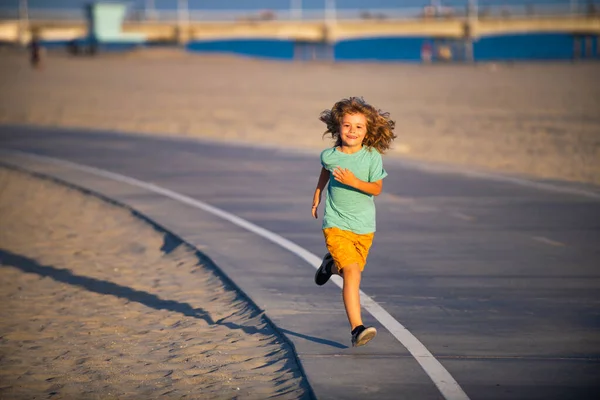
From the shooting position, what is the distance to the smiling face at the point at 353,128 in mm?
7391

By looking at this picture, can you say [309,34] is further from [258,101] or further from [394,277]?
[394,277]

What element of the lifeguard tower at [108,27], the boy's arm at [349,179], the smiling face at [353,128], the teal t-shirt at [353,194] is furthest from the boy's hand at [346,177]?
the lifeguard tower at [108,27]

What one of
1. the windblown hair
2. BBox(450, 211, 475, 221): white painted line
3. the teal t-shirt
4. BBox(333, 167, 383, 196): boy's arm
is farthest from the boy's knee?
BBox(450, 211, 475, 221): white painted line

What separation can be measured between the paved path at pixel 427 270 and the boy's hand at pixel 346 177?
127 centimetres

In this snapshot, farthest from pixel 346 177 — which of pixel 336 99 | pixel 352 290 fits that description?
pixel 336 99

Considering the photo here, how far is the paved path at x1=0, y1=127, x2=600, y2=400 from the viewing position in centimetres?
714

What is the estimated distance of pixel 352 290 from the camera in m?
7.45

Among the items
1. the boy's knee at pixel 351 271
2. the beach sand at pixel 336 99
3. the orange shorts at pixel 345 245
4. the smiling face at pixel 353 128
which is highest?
the smiling face at pixel 353 128

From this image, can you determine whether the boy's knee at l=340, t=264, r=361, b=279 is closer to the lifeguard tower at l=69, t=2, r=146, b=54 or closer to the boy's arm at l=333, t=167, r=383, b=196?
the boy's arm at l=333, t=167, r=383, b=196

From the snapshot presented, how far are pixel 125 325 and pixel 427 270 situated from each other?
10.6ft

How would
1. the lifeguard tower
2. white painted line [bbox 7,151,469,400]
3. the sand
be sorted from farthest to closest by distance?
the lifeguard tower < the sand < white painted line [bbox 7,151,469,400]

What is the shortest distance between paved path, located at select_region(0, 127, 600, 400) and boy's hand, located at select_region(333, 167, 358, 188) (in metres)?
1.27

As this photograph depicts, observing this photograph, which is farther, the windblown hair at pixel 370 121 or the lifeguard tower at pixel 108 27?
the lifeguard tower at pixel 108 27

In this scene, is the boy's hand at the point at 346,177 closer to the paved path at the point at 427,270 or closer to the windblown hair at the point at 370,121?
the windblown hair at the point at 370,121
